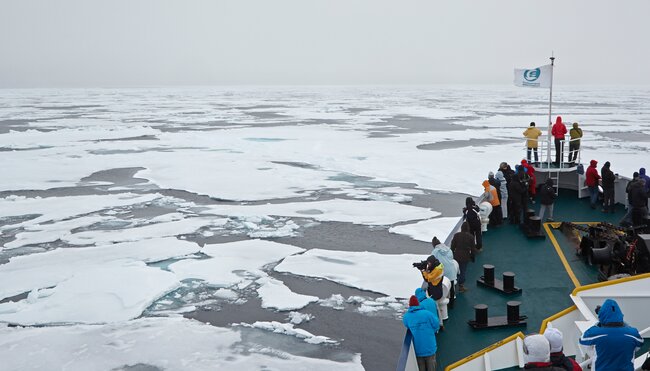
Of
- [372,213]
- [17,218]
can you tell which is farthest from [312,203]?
[17,218]

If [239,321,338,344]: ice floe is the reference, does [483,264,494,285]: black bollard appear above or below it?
above

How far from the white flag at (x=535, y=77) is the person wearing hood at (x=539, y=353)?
908cm

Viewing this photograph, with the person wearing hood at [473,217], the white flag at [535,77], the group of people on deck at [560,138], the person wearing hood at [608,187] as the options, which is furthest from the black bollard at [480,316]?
the white flag at [535,77]

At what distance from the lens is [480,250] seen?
8.22m

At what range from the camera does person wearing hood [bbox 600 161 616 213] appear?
994cm

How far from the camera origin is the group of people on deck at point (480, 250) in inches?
131

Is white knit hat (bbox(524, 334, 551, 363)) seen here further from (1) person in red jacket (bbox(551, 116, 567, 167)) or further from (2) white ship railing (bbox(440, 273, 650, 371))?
(1) person in red jacket (bbox(551, 116, 567, 167))

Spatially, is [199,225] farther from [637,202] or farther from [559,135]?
[637,202]

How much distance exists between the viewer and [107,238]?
1376cm

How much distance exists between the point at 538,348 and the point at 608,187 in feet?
26.4

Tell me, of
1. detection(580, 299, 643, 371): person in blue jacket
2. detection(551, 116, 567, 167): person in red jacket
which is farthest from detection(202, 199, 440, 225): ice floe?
detection(580, 299, 643, 371): person in blue jacket

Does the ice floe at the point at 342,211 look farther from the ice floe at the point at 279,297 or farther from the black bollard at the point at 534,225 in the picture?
the black bollard at the point at 534,225

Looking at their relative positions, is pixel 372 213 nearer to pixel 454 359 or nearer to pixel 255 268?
pixel 255 268

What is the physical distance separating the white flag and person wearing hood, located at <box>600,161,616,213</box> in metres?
2.18
